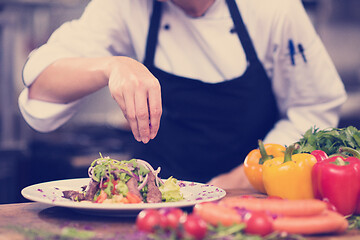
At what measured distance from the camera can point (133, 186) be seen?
1.34m

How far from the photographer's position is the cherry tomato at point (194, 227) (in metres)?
0.94

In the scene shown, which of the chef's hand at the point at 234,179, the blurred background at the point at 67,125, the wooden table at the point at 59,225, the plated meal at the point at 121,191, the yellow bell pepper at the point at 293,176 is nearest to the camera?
the wooden table at the point at 59,225

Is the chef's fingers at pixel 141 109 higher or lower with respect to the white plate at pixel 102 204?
higher

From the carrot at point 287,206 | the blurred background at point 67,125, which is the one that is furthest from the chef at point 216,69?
the blurred background at point 67,125

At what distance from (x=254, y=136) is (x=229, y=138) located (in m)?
0.13

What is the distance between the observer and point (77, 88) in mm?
1795

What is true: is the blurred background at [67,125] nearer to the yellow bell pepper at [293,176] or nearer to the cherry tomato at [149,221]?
the yellow bell pepper at [293,176]

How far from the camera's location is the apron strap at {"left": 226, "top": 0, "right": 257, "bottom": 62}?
213cm

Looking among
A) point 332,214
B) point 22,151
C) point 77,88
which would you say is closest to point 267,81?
point 77,88

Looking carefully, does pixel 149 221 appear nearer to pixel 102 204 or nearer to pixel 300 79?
pixel 102 204

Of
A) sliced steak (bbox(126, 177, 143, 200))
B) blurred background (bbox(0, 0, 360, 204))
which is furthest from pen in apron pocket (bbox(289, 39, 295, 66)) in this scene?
blurred background (bbox(0, 0, 360, 204))

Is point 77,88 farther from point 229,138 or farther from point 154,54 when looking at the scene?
point 229,138

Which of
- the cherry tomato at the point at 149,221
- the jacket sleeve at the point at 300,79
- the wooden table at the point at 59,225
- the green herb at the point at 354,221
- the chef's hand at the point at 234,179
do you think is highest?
the jacket sleeve at the point at 300,79

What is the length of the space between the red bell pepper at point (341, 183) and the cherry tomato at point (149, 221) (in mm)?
554
